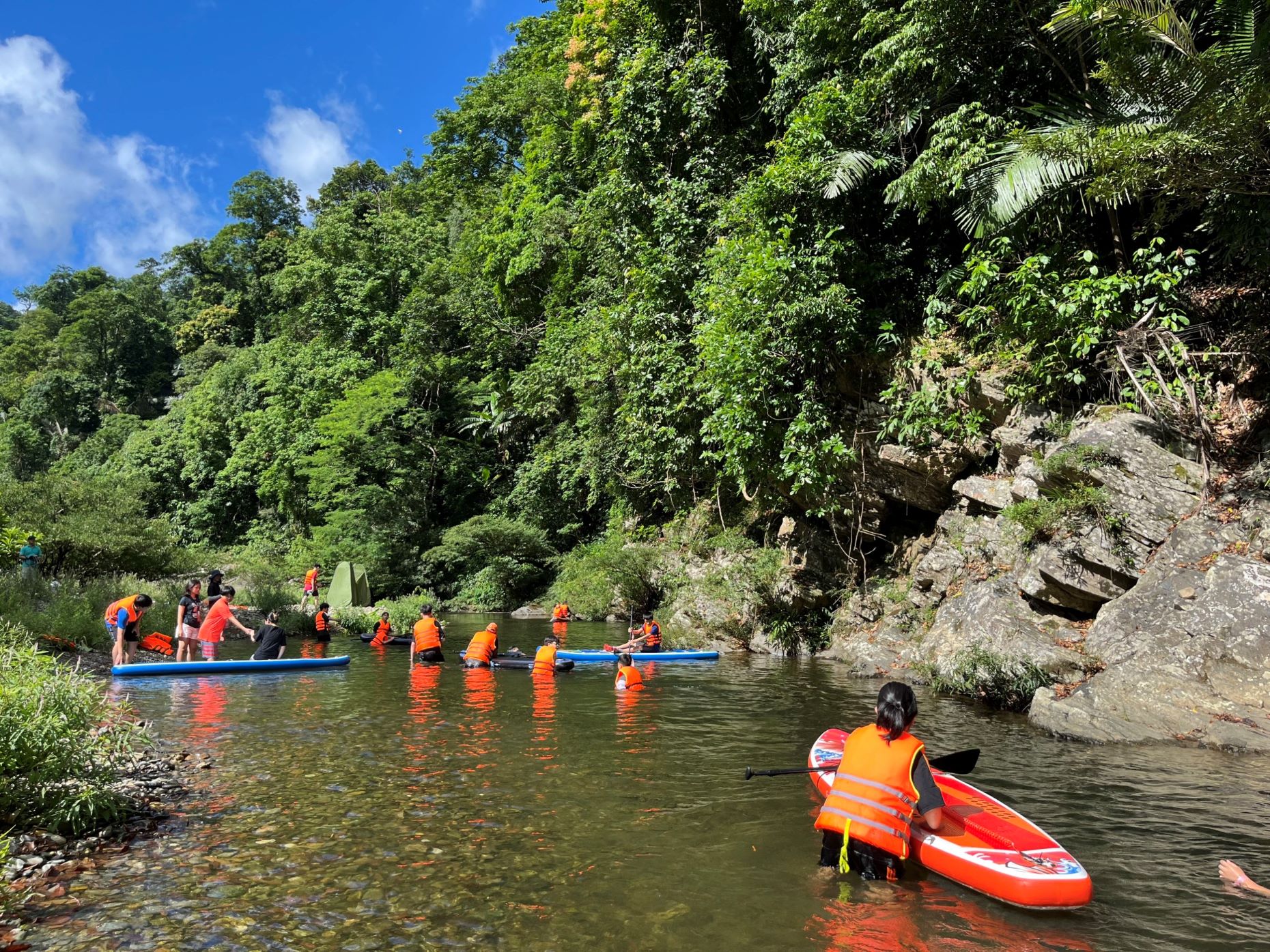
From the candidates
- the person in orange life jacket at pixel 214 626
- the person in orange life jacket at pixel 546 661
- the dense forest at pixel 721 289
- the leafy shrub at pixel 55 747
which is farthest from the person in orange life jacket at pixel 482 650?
the leafy shrub at pixel 55 747

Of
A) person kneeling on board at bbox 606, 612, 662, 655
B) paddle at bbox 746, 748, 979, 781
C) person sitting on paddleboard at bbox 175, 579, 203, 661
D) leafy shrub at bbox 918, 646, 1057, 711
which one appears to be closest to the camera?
paddle at bbox 746, 748, 979, 781

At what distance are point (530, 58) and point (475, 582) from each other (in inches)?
879

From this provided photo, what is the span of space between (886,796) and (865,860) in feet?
1.41

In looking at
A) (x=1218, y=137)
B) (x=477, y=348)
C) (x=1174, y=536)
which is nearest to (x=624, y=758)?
(x=1174, y=536)

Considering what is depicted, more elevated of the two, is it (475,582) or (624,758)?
(475,582)

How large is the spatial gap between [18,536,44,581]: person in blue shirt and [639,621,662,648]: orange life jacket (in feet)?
36.9

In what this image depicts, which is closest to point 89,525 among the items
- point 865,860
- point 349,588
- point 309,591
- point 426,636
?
point 309,591

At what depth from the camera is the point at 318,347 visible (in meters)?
37.0

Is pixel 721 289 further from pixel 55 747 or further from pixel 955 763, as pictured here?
pixel 55 747

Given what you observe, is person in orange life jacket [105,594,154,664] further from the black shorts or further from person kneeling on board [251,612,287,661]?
the black shorts

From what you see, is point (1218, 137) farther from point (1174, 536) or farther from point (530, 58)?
point (530, 58)

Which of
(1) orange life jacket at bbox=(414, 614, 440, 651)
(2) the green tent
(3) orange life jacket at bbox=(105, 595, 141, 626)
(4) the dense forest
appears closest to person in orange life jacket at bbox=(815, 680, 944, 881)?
(4) the dense forest

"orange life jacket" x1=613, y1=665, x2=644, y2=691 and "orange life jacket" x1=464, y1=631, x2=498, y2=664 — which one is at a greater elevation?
"orange life jacket" x1=464, y1=631, x2=498, y2=664

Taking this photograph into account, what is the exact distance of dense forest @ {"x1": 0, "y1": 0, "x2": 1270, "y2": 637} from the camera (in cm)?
1055
